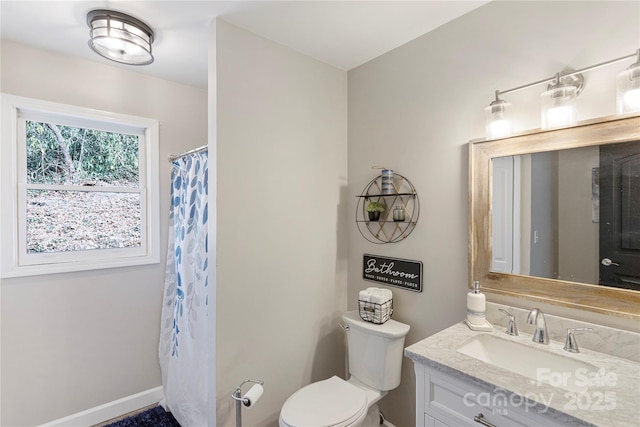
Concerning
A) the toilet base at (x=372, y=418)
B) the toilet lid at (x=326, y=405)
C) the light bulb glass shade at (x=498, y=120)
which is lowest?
the toilet base at (x=372, y=418)

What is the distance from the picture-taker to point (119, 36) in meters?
1.61

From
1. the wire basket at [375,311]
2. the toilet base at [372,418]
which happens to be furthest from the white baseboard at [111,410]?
the wire basket at [375,311]

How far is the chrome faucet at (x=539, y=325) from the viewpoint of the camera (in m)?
1.27

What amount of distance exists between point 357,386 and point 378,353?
26cm

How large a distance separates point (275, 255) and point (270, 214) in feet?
0.84

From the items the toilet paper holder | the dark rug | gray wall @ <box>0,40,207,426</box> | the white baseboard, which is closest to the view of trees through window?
gray wall @ <box>0,40,207,426</box>

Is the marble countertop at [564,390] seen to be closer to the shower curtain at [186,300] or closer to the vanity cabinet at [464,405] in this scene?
the vanity cabinet at [464,405]

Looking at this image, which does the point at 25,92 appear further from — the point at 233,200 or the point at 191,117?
the point at 233,200

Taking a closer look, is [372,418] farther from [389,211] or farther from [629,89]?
[629,89]

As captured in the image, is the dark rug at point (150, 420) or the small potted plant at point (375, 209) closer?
the small potted plant at point (375, 209)

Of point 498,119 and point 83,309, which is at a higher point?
point 498,119

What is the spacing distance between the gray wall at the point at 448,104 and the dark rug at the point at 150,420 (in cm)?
150

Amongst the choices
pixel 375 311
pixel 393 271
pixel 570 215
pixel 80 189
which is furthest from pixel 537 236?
pixel 80 189

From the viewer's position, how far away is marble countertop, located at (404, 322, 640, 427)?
2.75ft
